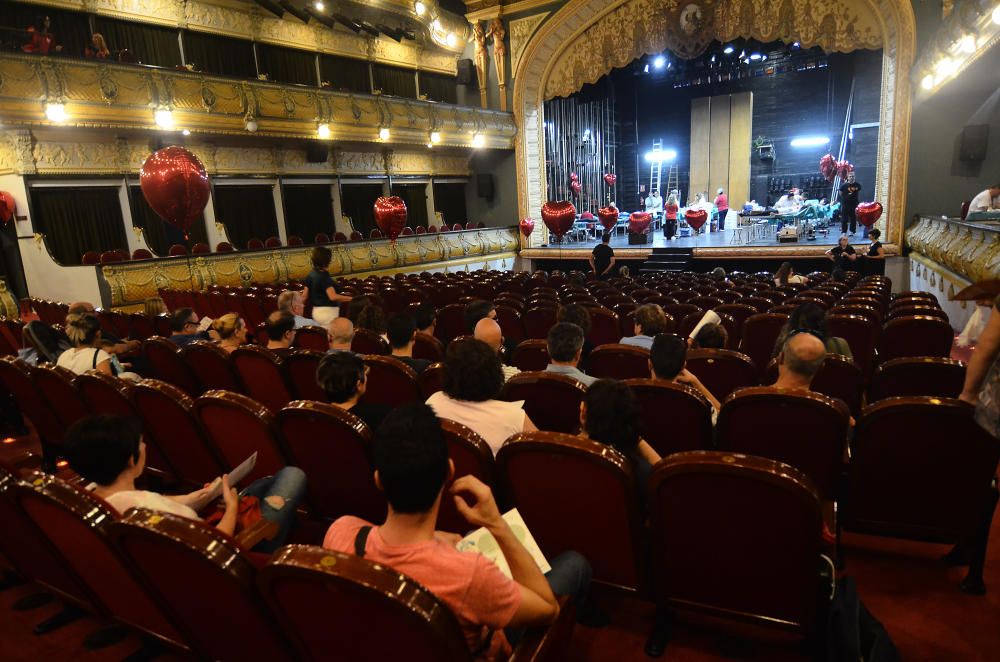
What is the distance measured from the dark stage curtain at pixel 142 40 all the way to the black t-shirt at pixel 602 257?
30.5ft

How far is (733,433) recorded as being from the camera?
2127mm

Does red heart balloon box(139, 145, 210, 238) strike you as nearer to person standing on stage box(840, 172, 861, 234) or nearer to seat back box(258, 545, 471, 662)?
seat back box(258, 545, 471, 662)

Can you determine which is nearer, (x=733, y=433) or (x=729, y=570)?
(x=729, y=570)

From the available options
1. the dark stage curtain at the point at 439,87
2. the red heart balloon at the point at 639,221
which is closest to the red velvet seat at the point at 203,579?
the red heart balloon at the point at 639,221

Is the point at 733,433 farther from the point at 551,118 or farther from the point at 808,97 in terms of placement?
the point at 808,97

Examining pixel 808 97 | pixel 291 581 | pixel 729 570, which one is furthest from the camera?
pixel 808 97

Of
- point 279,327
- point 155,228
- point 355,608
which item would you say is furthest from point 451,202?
point 355,608

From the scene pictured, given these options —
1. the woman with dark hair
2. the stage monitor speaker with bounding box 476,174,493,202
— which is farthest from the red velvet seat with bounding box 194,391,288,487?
the stage monitor speaker with bounding box 476,174,493,202

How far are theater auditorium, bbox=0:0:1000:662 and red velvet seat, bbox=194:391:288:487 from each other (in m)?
0.02

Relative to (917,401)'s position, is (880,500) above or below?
below

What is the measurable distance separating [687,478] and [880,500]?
1.16m

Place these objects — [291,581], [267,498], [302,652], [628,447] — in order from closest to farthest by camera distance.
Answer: [291,581], [302,652], [628,447], [267,498]

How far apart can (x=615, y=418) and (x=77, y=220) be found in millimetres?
12294

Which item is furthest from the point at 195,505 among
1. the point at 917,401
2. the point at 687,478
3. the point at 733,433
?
the point at 917,401
